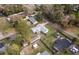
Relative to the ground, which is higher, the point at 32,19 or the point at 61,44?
the point at 32,19

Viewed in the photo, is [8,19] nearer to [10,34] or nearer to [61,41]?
[10,34]

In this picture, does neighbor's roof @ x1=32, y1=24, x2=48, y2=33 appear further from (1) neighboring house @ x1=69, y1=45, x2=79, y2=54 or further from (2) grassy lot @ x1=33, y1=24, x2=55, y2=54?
(1) neighboring house @ x1=69, y1=45, x2=79, y2=54

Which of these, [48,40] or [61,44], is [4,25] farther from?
[61,44]

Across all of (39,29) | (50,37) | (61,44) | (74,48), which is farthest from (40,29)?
(74,48)

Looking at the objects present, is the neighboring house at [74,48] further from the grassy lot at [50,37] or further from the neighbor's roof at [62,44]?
the grassy lot at [50,37]

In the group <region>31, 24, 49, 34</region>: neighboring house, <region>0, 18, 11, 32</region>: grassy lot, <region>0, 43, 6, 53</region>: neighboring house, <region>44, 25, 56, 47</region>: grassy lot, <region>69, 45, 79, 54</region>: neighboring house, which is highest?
<region>0, 18, 11, 32</region>: grassy lot

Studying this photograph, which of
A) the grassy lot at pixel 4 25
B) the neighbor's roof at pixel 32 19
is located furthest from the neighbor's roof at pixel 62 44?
the grassy lot at pixel 4 25

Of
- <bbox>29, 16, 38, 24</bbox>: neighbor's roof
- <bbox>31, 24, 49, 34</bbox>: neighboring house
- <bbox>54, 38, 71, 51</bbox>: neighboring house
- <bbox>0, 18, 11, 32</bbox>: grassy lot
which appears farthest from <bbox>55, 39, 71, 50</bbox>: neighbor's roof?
<bbox>0, 18, 11, 32</bbox>: grassy lot
